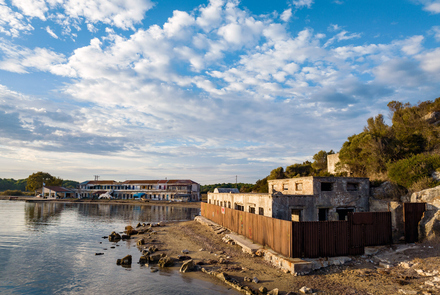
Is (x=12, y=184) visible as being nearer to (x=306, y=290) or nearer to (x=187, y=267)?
(x=187, y=267)

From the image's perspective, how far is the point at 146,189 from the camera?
101375 millimetres

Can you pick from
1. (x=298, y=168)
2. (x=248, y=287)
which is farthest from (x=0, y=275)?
(x=298, y=168)

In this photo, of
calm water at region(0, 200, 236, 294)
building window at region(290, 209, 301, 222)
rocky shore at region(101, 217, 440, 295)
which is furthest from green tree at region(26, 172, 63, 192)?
building window at region(290, 209, 301, 222)

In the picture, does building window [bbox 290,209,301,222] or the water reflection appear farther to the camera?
the water reflection

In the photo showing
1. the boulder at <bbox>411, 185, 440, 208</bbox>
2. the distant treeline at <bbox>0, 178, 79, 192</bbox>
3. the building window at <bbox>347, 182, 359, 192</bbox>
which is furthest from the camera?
the distant treeline at <bbox>0, 178, 79, 192</bbox>

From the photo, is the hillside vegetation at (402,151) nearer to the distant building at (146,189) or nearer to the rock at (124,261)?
the rock at (124,261)

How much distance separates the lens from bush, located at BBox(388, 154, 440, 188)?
76.2ft

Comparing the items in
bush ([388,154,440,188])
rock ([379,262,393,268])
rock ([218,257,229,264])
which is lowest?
rock ([218,257,229,264])

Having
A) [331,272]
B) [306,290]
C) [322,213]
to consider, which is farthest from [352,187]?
[306,290]

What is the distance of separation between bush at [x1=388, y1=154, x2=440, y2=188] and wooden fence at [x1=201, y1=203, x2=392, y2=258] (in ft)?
29.3

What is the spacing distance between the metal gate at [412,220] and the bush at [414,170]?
6.45 metres

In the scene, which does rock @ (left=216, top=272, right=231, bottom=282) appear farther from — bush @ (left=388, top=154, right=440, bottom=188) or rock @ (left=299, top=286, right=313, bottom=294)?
bush @ (left=388, top=154, right=440, bottom=188)

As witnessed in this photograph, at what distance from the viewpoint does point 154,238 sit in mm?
28172

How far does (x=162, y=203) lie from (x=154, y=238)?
60016 millimetres
